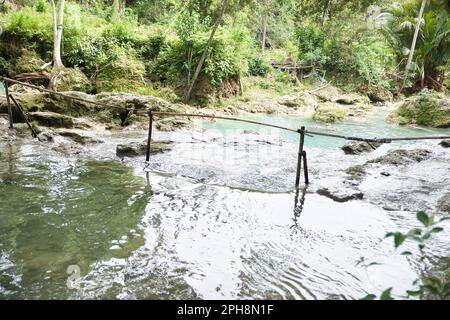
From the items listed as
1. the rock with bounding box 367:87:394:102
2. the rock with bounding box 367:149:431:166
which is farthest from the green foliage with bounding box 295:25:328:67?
the rock with bounding box 367:149:431:166

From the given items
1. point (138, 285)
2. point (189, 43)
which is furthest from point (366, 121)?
point (138, 285)

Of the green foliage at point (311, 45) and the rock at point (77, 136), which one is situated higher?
the green foliage at point (311, 45)

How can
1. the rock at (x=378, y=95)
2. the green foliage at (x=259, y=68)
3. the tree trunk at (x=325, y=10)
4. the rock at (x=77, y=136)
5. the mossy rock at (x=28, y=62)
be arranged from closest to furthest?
1. the rock at (x=77, y=136)
2. the mossy rock at (x=28, y=62)
3. the green foliage at (x=259, y=68)
4. the rock at (x=378, y=95)
5. the tree trunk at (x=325, y=10)

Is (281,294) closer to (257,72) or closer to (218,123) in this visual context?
(218,123)

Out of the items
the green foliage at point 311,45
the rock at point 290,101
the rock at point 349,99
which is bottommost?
the rock at point 290,101

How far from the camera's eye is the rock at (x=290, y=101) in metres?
19.2

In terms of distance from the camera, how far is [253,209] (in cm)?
538

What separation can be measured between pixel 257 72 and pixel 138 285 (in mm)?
21025

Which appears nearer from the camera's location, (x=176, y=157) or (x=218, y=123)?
(x=176, y=157)

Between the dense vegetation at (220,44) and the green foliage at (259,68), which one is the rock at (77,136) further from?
the green foliage at (259,68)

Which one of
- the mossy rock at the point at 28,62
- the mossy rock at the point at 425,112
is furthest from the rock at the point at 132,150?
the mossy rock at the point at 425,112

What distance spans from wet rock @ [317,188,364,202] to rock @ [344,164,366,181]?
3.05 feet

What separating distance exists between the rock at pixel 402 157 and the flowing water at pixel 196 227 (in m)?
0.30

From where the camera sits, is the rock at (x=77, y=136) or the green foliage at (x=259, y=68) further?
the green foliage at (x=259, y=68)
